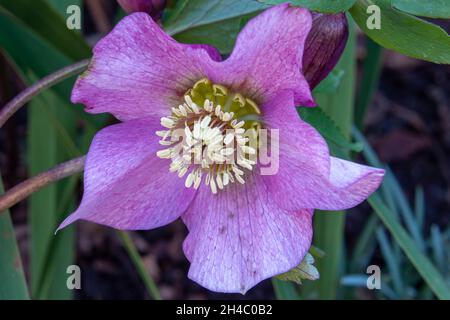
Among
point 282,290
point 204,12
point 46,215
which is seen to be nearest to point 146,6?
Result: point 204,12

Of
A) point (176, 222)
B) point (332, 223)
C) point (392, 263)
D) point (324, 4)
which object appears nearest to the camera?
point (324, 4)

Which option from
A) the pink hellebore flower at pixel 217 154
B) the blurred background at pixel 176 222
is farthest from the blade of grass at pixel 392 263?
the pink hellebore flower at pixel 217 154

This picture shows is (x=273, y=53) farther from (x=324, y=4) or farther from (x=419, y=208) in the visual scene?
(x=419, y=208)

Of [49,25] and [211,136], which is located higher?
[49,25]

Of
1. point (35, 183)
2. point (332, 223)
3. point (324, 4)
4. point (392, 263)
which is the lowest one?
point (392, 263)

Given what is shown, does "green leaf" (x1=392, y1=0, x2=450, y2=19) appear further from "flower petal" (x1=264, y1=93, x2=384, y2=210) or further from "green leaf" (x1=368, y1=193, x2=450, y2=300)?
"green leaf" (x1=368, y1=193, x2=450, y2=300)

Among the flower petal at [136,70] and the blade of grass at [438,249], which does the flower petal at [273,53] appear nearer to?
the flower petal at [136,70]
